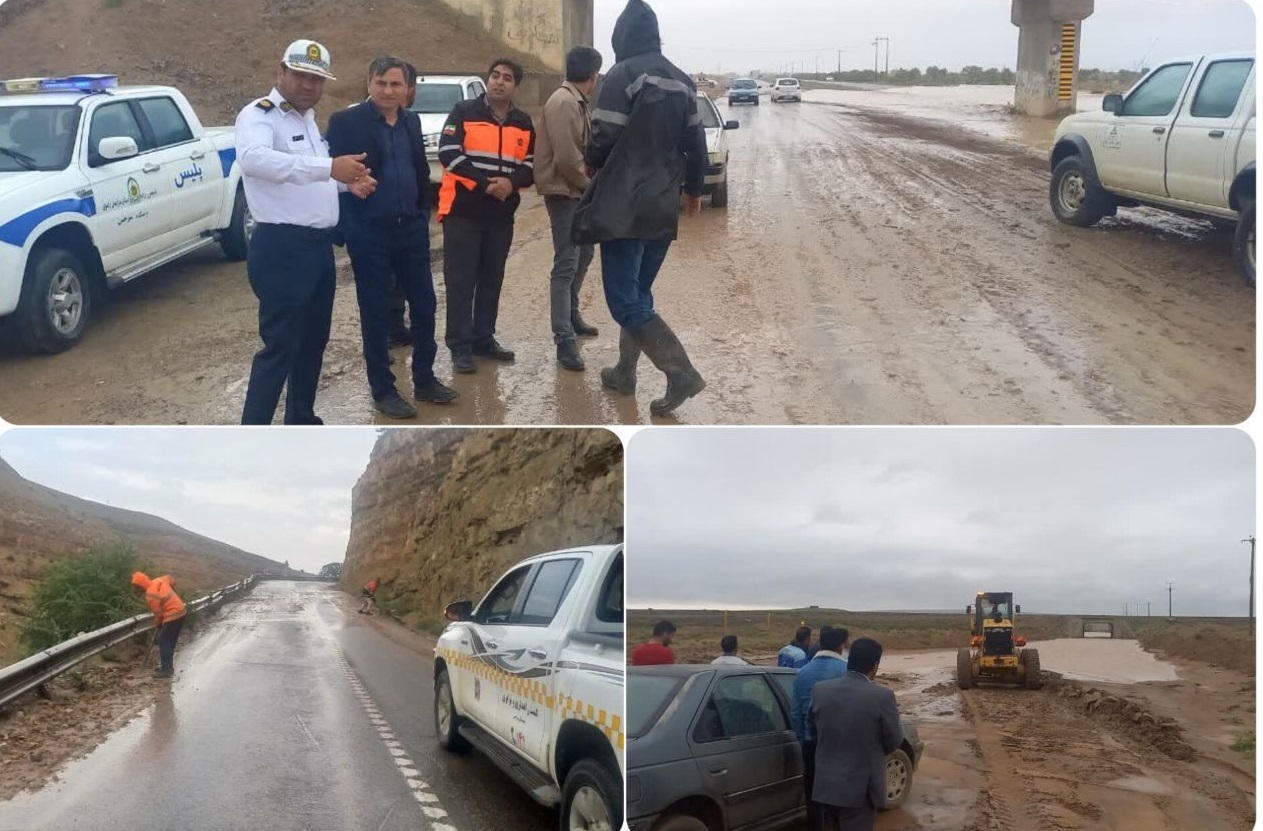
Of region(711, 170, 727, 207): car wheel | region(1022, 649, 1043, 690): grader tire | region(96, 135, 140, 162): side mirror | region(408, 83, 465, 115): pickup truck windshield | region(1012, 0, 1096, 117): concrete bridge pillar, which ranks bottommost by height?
region(1022, 649, 1043, 690): grader tire

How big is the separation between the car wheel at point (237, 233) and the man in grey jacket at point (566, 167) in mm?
3538

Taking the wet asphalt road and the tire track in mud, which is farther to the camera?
the tire track in mud

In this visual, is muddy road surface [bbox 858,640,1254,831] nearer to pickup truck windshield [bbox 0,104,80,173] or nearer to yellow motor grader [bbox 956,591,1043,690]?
yellow motor grader [bbox 956,591,1043,690]

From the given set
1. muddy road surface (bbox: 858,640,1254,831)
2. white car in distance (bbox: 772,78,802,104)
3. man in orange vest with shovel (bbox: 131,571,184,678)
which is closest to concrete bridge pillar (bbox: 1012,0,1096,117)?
white car in distance (bbox: 772,78,802,104)

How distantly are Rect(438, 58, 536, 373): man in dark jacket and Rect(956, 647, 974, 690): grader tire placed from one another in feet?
16.4

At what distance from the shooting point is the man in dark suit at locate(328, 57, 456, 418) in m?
4.16

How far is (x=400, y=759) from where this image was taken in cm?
328

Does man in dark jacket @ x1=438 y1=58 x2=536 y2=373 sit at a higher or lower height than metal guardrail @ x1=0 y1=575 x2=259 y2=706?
higher

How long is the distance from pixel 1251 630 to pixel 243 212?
7010 mm

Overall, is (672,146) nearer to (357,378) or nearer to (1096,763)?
(357,378)

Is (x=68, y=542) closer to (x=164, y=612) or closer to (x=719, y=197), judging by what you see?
(x=164, y=612)

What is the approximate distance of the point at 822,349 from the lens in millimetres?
5359

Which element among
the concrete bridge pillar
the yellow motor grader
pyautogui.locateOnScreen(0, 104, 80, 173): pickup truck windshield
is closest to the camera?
pyautogui.locateOnScreen(0, 104, 80, 173): pickup truck windshield

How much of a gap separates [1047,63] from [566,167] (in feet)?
53.0
